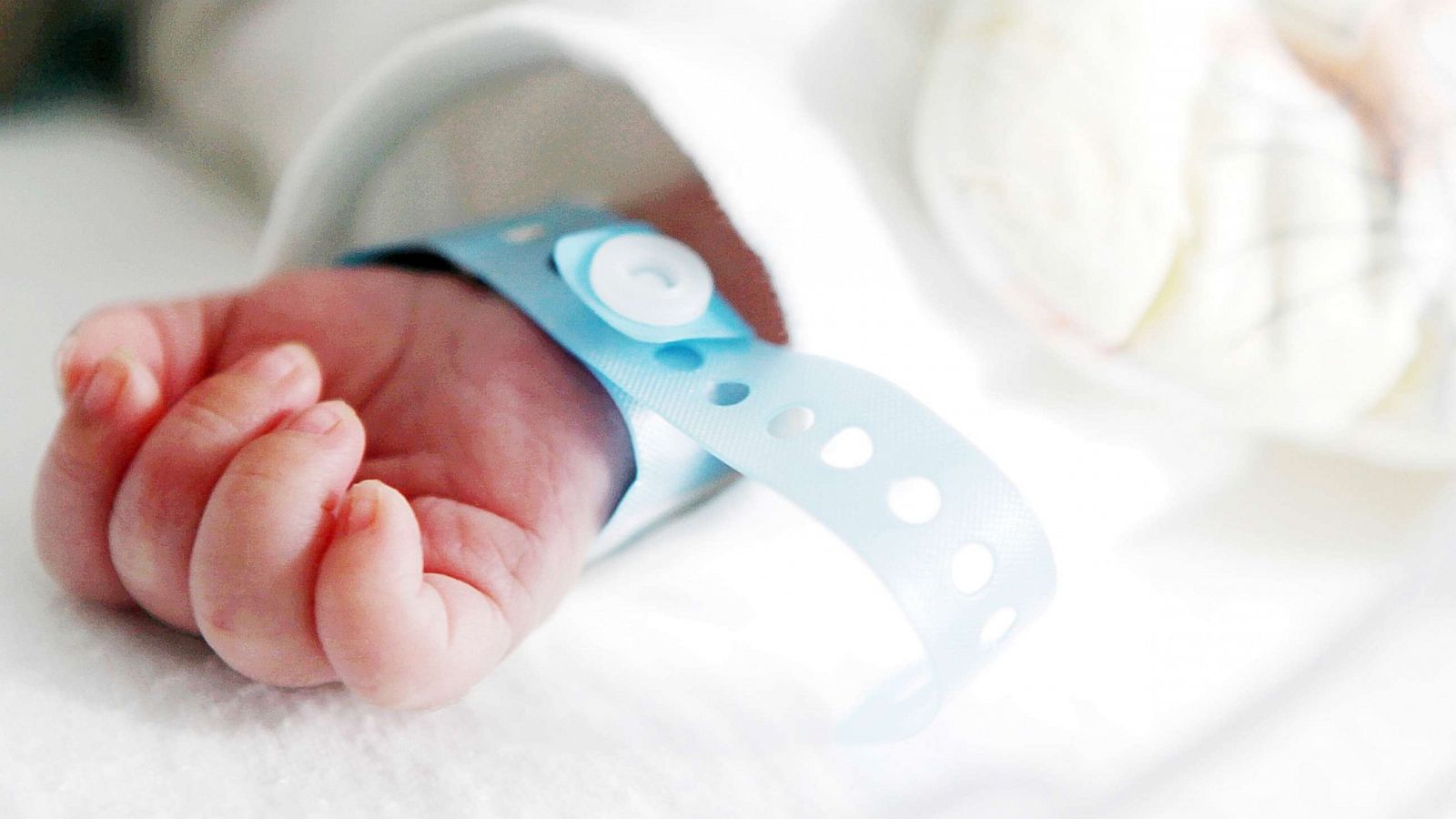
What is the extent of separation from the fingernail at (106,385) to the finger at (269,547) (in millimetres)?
47

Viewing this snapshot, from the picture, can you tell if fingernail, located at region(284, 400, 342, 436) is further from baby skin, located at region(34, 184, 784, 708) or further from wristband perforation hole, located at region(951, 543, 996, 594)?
wristband perforation hole, located at region(951, 543, 996, 594)

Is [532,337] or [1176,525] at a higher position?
[532,337]

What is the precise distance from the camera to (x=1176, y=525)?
21.0 inches

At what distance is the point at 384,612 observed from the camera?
0.95ft

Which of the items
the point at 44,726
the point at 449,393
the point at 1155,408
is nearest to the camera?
the point at 44,726

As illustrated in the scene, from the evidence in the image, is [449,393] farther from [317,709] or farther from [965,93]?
[965,93]

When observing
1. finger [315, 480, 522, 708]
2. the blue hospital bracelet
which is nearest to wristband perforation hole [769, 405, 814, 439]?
the blue hospital bracelet

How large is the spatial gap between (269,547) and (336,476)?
0.02 m

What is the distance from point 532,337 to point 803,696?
0.16m

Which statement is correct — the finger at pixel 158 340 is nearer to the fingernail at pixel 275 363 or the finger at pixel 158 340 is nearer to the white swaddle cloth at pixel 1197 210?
the fingernail at pixel 275 363

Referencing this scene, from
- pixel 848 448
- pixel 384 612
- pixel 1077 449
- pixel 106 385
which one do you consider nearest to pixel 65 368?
pixel 106 385

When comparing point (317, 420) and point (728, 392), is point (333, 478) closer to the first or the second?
point (317, 420)

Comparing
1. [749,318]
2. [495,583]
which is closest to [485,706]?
[495,583]

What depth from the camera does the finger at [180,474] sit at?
0.31 meters
